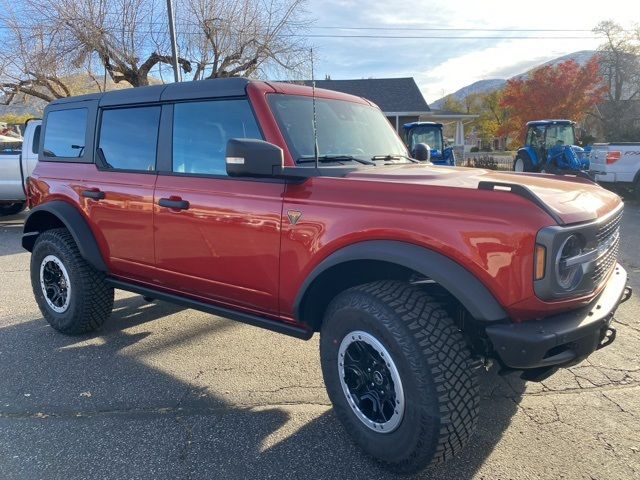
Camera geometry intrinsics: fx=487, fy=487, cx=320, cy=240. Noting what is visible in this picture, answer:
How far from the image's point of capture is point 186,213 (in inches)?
130

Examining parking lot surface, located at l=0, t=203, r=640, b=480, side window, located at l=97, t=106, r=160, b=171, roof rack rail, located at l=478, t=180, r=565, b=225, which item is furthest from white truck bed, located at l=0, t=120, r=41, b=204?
roof rack rail, located at l=478, t=180, r=565, b=225

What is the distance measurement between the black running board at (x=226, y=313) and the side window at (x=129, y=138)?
0.95 metres

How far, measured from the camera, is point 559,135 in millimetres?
16359

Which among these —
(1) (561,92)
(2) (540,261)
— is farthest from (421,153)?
(1) (561,92)

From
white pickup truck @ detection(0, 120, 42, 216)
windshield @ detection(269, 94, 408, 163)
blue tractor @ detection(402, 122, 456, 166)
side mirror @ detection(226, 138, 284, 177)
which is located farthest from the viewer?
blue tractor @ detection(402, 122, 456, 166)

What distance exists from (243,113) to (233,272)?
3.41 ft

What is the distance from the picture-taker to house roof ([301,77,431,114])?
28.9m

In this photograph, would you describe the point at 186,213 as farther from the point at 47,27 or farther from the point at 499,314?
the point at 47,27

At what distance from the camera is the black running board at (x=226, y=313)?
296 centimetres

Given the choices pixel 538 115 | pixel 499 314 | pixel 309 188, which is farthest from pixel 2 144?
pixel 538 115

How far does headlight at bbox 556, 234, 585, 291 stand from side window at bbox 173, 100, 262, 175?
1851mm

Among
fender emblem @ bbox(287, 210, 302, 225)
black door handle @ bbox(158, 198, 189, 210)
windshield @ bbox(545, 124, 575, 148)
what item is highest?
windshield @ bbox(545, 124, 575, 148)

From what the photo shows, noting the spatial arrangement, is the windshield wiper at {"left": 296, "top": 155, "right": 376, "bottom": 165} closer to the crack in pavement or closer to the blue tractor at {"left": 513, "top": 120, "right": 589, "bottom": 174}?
the crack in pavement

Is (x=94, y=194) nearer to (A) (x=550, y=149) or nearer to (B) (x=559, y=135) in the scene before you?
(A) (x=550, y=149)
